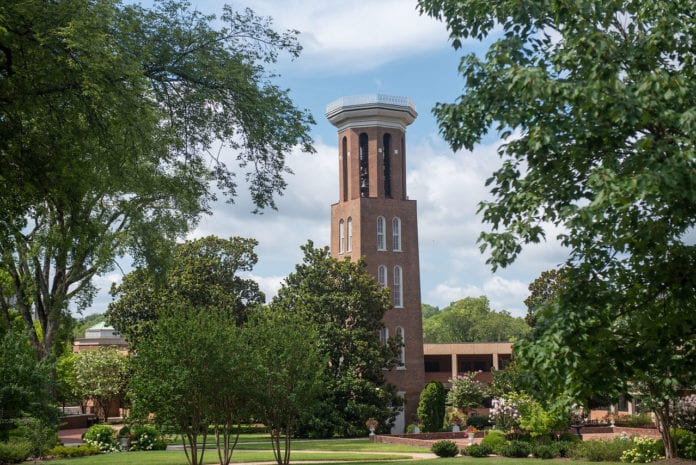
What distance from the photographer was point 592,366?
1048cm

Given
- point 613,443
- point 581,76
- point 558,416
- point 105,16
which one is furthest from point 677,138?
point 613,443

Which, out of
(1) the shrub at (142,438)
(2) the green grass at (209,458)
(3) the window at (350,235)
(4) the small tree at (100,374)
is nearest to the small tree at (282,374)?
(2) the green grass at (209,458)

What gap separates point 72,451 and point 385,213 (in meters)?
30.8

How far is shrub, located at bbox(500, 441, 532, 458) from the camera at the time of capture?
1186 inches

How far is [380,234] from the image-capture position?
5728cm

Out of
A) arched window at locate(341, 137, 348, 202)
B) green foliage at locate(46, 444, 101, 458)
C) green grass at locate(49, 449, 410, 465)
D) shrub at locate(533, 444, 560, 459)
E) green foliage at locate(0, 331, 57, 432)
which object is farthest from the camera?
arched window at locate(341, 137, 348, 202)

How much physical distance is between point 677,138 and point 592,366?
3119 mm

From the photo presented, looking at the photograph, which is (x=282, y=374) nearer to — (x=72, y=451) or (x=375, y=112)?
(x=72, y=451)

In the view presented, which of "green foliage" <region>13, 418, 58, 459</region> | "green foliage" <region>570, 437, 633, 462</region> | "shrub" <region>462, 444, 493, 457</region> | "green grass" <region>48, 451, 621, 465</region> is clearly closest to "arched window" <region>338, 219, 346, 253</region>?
"green grass" <region>48, 451, 621, 465</region>

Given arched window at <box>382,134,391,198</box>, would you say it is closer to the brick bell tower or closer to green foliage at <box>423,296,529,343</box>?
the brick bell tower

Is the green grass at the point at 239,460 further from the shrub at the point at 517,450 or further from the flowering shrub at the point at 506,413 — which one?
the flowering shrub at the point at 506,413

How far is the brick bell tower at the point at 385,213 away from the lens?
2205 inches

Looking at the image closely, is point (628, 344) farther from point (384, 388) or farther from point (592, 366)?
point (384, 388)

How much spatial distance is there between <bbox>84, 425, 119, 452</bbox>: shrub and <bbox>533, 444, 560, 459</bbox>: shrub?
17.8 metres
